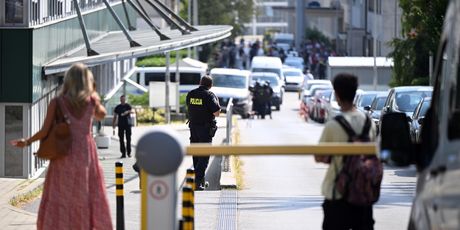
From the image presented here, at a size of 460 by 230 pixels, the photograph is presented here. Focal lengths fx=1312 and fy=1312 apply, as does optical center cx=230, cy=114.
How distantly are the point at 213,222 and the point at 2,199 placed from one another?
16.4 ft

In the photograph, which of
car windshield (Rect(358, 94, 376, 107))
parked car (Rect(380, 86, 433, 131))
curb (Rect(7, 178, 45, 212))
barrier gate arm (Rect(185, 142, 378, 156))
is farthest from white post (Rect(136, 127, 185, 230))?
car windshield (Rect(358, 94, 376, 107))

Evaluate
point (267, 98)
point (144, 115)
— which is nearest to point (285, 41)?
point (267, 98)

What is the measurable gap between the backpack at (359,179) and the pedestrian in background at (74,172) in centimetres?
225

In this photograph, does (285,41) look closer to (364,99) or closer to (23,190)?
(364,99)

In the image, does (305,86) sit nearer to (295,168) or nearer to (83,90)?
(295,168)

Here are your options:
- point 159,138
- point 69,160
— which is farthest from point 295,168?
point 159,138

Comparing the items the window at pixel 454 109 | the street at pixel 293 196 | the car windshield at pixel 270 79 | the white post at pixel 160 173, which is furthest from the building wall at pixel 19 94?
the car windshield at pixel 270 79

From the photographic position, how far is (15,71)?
2522 cm

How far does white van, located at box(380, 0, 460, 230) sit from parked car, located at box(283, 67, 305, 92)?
77.1 m

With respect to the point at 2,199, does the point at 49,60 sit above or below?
above

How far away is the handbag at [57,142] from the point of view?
31.9ft

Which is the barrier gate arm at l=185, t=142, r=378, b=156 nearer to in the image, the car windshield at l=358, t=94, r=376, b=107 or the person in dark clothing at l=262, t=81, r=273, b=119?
the car windshield at l=358, t=94, r=376, b=107

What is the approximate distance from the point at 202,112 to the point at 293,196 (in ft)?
6.05

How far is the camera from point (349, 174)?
841 centimetres
